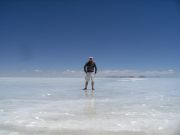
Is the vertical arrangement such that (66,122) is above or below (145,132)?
above

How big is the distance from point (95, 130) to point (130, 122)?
0.98 m

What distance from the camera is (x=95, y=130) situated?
14.3ft

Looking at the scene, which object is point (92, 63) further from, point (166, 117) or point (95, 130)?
point (95, 130)

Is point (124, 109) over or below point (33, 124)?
over

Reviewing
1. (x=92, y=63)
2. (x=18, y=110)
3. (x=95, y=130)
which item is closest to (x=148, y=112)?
(x=95, y=130)

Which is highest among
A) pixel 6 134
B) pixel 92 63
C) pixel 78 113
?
pixel 92 63

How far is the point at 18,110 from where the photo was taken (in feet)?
21.4

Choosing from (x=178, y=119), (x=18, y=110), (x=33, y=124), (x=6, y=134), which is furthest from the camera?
(x=18, y=110)

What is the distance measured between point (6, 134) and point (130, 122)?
2.41 meters

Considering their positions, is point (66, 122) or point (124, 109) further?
point (124, 109)

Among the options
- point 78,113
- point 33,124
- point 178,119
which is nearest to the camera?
point 33,124

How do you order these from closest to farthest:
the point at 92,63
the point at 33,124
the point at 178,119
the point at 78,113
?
1. the point at 33,124
2. the point at 178,119
3. the point at 78,113
4. the point at 92,63

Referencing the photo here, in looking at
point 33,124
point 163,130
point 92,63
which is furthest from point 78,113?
point 92,63

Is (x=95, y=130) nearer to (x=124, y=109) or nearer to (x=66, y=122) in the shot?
(x=66, y=122)
